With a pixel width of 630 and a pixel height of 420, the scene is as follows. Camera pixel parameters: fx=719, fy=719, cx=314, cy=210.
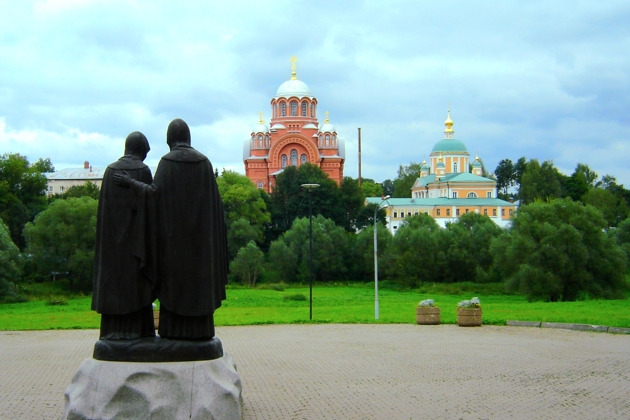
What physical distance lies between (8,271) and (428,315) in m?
28.4

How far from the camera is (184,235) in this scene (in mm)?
9367

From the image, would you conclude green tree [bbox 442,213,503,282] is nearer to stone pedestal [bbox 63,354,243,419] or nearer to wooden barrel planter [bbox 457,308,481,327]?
wooden barrel planter [bbox 457,308,481,327]

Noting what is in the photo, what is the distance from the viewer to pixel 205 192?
951cm

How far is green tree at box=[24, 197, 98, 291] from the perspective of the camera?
154 ft

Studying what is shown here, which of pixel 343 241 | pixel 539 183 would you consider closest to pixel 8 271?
pixel 343 241

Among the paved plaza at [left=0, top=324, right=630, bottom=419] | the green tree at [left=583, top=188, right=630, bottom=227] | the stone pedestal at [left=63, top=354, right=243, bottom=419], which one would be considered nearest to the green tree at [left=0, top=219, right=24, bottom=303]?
the paved plaza at [left=0, top=324, right=630, bottom=419]

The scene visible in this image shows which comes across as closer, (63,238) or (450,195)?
(63,238)

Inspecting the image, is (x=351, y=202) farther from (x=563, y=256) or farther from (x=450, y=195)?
(x=563, y=256)

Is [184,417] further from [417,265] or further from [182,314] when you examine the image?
[417,265]

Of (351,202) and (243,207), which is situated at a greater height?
(351,202)

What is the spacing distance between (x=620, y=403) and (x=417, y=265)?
43545mm

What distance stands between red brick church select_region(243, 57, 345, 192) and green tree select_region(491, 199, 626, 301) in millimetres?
39059

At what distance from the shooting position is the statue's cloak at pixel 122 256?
30.6 feet

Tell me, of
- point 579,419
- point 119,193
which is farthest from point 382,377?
point 119,193
